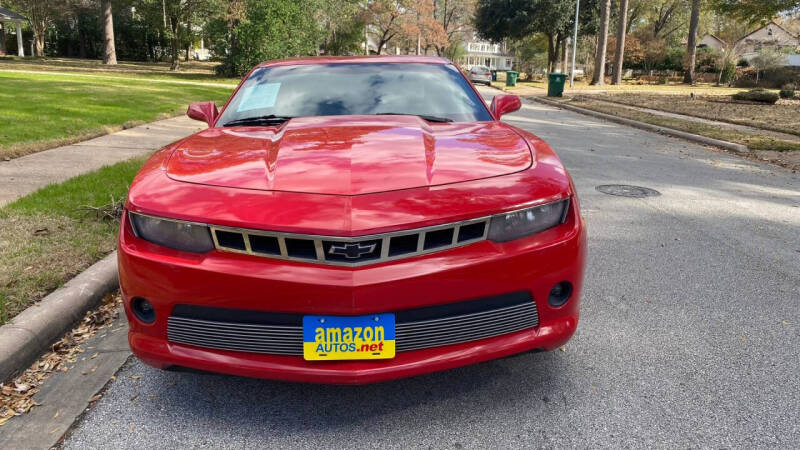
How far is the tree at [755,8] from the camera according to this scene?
20.4 meters

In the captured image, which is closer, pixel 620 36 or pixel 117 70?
pixel 117 70

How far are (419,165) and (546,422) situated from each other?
3.91 feet

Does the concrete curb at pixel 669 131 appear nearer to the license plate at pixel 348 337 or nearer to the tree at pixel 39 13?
the license plate at pixel 348 337

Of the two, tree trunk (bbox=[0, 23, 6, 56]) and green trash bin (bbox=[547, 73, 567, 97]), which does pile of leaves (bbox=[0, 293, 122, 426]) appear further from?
tree trunk (bbox=[0, 23, 6, 56])

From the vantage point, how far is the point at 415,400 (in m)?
2.53

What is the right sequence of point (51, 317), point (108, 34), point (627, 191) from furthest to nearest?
point (108, 34), point (627, 191), point (51, 317)

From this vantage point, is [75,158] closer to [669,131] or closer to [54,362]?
[54,362]

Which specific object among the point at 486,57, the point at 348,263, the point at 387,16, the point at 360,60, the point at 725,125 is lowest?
the point at 725,125

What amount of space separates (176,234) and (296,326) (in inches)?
23.4

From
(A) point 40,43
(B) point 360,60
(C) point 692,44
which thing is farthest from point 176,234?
(A) point 40,43

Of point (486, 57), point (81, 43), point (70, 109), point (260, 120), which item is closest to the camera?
point (260, 120)

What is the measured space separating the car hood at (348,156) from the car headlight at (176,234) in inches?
8.9

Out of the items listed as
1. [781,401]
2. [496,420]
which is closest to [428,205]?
[496,420]

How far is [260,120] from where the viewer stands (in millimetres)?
3465
